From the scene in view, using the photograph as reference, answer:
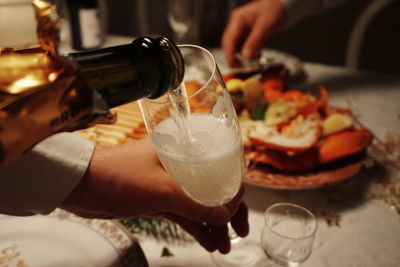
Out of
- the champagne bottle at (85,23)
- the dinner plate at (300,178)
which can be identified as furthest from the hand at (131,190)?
the champagne bottle at (85,23)

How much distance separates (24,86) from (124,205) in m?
0.25

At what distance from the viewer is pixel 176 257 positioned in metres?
0.59

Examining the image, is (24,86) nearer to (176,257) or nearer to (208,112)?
(208,112)

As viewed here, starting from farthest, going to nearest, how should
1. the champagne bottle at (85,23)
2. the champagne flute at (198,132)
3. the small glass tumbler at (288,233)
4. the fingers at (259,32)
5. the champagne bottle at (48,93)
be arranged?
the champagne bottle at (85,23), the fingers at (259,32), the small glass tumbler at (288,233), the champagne flute at (198,132), the champagne bottle at (48,93)

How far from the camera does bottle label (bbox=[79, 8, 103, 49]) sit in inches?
48.9

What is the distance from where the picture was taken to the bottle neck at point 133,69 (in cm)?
35

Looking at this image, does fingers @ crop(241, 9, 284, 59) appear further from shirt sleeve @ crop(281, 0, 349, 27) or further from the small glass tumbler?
the small glass tumbler

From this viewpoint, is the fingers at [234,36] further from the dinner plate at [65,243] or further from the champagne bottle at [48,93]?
the champagne bottle at [48,93]

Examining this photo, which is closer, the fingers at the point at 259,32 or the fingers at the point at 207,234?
the fingers at the point at 207,234

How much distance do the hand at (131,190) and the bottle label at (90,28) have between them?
0.84m

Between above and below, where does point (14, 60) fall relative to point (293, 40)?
above

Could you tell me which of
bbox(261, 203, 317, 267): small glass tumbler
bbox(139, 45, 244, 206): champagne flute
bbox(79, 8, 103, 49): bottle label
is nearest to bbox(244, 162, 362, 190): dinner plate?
bbox(261, 203, 317, 267): small glass tumbler

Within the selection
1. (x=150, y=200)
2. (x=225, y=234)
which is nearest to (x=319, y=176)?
(x=225, y=234)

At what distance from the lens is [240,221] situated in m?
0.59
